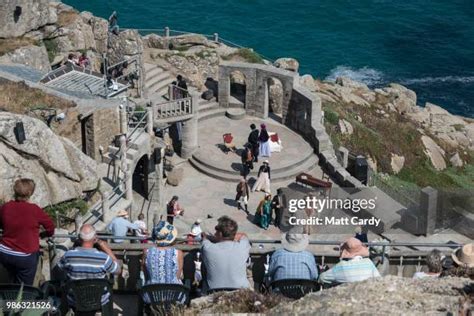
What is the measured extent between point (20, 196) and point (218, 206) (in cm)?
2014

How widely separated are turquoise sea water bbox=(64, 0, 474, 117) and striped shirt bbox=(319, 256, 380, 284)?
56.8 metres

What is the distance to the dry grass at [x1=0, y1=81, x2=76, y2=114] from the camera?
91.4 feet

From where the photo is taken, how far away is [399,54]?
7769 cm

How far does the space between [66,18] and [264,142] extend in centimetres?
1402

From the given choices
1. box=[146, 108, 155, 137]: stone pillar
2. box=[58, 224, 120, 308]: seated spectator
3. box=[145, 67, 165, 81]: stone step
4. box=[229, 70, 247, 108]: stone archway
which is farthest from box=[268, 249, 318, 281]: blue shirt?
box=[145, 67, 165, 81]: stone step

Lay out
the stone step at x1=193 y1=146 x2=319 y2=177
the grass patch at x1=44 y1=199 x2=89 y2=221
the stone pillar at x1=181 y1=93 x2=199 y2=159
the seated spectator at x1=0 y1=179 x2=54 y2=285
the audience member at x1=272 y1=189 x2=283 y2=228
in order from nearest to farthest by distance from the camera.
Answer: the seated spectator at x1=0 y1=179 x2=54 y2=285 < the grass patch at x1=44 y1=199 x2=89 y2=221 < the audience member at x1=272 y1=189 x2=283 y2=228 < the stone step at x1=193 y1=146 x2=319 y2=177 < the stone pillar at x1=181 y1=93 x2=199 y2=159

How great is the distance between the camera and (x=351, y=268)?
14047 millimetres

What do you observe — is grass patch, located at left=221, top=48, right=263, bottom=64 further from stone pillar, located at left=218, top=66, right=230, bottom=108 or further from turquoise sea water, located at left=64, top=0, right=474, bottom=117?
turquoise sea water, located at left=64, top=0, right=474, bottom=117

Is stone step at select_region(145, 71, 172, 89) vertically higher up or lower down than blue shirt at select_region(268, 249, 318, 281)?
lower down

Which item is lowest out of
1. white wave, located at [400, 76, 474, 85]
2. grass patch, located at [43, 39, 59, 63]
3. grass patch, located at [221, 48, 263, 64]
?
white wave, located at [400, 76, 474, 85]

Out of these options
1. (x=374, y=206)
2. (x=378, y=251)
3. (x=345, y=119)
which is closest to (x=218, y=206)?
(x=374, y=206)

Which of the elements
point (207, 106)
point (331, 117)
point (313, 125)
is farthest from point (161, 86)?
point (331, 117)

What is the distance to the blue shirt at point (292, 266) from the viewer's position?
47.2 ft

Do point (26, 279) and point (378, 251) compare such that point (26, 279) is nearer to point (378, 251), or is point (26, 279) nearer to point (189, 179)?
point (378, 251)
